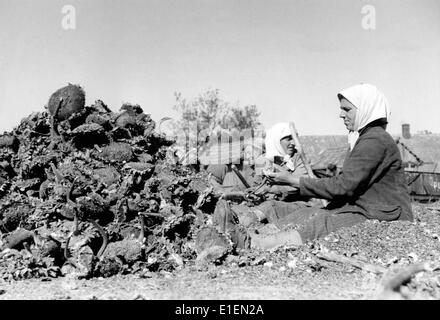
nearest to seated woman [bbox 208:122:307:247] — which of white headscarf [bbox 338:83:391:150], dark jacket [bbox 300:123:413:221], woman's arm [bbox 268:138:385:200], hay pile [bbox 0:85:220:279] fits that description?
hay pile [bbox 0:85:220:279]

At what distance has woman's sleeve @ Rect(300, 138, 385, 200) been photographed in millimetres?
4047

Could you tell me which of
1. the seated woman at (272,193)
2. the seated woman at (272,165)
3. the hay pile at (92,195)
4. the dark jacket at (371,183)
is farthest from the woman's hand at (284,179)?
the seated woman at (272,165)

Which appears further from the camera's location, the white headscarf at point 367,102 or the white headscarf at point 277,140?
the white headscarf at point 277,140

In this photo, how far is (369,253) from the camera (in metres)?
3.87

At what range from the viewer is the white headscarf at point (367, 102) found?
418 cm

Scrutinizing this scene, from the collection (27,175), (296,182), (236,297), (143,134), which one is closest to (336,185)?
(296,182)

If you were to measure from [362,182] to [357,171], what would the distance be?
0.36 feet

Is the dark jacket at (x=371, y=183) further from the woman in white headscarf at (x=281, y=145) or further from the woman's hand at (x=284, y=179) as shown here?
the woman in white headscarf at (x=281, y=145)

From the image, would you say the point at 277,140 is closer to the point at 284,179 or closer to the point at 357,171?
the point at 284,179

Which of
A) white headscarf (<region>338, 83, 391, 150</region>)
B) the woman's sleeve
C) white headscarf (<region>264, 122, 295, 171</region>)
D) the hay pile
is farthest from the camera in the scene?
white headscarf (<region>264, 122, 295, 171</region>)

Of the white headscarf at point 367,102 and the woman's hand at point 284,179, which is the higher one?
the white headscarf at point 367,102

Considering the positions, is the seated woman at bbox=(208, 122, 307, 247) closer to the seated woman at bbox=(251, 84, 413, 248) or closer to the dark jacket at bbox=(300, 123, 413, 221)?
the seated woman at bbox=(251, 84, 413, 248)

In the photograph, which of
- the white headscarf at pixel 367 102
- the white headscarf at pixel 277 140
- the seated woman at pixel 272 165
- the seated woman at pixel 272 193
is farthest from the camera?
the white headscarf at pixel 277 140
